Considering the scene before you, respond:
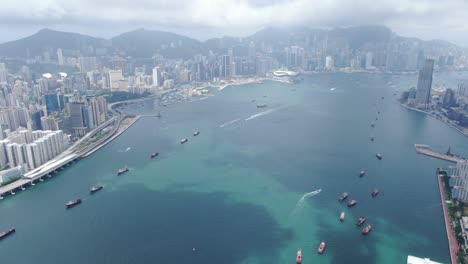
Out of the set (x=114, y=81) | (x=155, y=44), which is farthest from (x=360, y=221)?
(x=155, y=44)

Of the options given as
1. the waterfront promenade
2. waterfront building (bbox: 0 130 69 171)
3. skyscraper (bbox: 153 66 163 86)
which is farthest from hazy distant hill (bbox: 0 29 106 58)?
the waterfront promenade

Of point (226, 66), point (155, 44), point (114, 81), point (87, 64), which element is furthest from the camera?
point (155, 44)

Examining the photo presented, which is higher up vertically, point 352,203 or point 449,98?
point 449,98

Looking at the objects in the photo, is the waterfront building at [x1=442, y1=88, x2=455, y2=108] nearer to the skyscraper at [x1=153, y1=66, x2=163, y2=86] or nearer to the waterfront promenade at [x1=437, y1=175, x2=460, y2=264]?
the waterfront promenade at [x1=437, y1=175, x2=460, y2=264]

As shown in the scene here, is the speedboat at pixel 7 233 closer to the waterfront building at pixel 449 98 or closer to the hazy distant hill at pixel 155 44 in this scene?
the waterfront building at pixel 449 98

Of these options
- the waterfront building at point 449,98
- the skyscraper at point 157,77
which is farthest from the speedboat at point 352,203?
the skyscraper at point 157,77

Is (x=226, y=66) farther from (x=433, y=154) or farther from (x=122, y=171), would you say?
(x=122, y=171)
